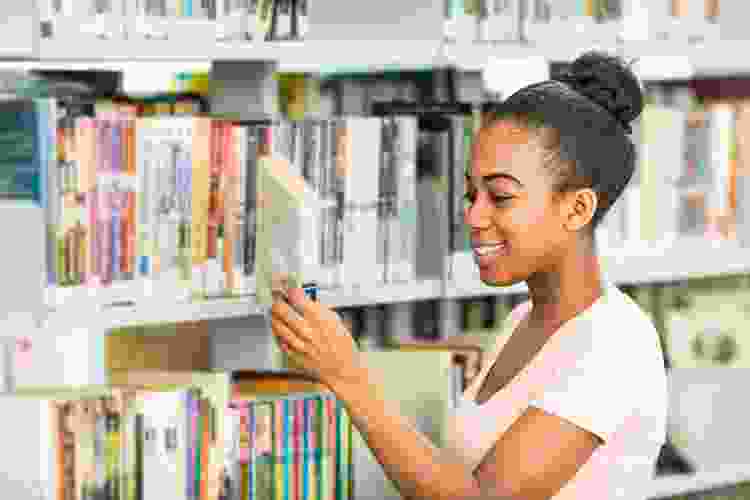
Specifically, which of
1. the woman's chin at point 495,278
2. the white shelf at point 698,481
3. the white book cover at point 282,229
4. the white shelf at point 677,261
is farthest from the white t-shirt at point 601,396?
the white shelf at point 698,481

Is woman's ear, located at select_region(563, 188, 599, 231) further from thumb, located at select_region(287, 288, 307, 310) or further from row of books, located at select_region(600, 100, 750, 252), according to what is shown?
row of books, located at select_region(600, 100, 750, 252)

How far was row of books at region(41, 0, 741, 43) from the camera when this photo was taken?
2355 millimetres

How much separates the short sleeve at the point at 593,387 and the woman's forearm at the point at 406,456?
0.14 metres

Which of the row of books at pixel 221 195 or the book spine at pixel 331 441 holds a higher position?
the row of books at pixel 221 195

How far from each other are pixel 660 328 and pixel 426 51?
4.15 feet

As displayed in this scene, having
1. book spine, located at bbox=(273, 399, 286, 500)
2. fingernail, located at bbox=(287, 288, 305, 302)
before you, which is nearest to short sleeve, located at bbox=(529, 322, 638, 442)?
fingernail, located at bbox=(287, 288, 305, 302)

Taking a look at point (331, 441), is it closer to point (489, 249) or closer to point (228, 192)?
point (228, 192)

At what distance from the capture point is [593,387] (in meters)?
2.05

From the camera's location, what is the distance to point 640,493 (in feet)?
7.06

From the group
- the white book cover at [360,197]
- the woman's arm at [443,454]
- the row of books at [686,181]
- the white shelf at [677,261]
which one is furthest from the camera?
the row of books at [686,181]

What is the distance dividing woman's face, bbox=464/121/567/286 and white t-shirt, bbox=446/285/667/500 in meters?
0.11

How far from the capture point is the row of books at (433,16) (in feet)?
7.73

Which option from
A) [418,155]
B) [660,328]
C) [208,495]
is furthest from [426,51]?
[660,328]

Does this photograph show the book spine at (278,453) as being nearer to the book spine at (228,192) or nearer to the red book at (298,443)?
the red book at (298,443)
